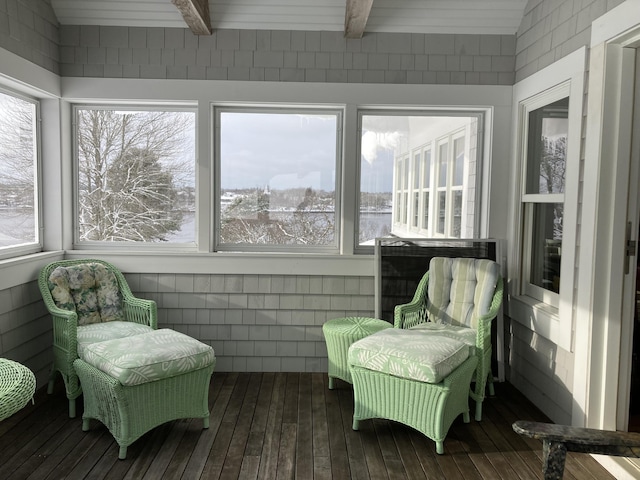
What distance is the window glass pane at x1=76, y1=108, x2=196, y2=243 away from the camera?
433 centimetres

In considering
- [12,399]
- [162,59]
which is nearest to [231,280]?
[162,59]

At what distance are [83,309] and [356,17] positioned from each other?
287cm

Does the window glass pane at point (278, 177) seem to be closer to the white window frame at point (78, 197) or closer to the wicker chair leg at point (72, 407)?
the white window frame at point (78, 197)

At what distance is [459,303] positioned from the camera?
150 inches

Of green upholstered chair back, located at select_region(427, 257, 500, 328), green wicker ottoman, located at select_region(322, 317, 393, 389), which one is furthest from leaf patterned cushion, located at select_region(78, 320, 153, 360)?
green upholstered chair back, located at select_region(427, 257, 500, 328)

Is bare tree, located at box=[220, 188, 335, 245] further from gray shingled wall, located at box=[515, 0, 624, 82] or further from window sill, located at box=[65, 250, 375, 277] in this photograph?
gray shingled wall, located at box=[515, 0, 624, 82]

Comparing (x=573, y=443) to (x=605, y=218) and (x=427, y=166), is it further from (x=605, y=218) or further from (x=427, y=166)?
(x=427, y=166)

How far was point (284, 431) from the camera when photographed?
322 cm

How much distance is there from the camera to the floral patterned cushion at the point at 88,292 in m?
3.69

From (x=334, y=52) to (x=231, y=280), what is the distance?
2016 mm

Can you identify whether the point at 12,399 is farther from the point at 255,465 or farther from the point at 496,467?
the point at 496,467

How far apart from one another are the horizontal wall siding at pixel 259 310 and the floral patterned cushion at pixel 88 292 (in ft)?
1.20

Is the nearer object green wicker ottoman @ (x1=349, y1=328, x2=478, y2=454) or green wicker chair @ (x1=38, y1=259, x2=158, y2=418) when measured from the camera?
green wicker ottoman @ (x1=349, y1=328, x2=478, y2=454)

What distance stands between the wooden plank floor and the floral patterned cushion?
0.64 metres
